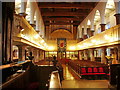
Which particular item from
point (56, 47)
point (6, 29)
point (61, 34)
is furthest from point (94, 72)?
point (61, 34)

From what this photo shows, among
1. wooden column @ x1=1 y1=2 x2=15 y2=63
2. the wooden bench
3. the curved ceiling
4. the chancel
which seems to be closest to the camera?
the chancel

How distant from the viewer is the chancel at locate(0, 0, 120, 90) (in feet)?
15.7

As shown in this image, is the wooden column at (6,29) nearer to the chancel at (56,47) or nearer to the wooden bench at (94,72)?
the chancel at (56,47)

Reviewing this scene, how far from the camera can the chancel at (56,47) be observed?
479cm

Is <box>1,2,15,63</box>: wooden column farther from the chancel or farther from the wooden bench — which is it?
the wooden bench

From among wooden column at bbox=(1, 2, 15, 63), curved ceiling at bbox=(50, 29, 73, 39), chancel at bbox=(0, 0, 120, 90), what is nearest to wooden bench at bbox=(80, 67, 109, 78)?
chancel at bbox=(0, 0, 120, 90)

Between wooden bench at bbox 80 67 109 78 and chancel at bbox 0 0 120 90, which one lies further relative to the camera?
wooden bench at bbox 80 67 109 78

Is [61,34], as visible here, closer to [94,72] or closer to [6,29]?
[94,72]

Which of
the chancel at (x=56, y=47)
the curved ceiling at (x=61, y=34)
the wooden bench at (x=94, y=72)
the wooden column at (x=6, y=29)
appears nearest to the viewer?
the chancel at (x=56, y=47)

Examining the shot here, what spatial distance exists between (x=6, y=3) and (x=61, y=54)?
2154cm

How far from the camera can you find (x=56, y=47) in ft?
88.7

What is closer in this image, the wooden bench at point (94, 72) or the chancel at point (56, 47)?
the chancel at point (56, 47)

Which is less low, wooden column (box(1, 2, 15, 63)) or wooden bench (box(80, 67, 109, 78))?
wooden column (box(1, 2, 15, 63))

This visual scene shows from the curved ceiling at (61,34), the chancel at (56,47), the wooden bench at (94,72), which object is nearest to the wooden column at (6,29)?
the chancel at (56,47)
